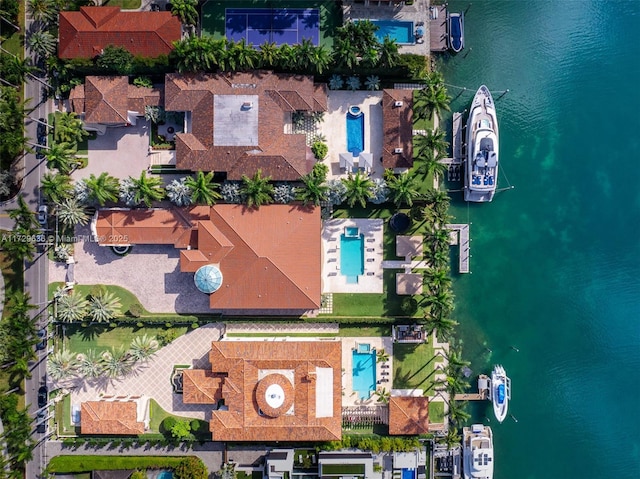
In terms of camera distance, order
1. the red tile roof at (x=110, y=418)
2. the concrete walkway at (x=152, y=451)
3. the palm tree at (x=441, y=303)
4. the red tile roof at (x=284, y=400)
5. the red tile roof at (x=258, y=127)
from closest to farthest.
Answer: the red tile roof at (x=284, y=400) < the palm tree at (x=441, y=303) < the red tile roof at (x=258, y=127) < the red tile roof at (x=110, y=418) < the concrete walkway at (x=152, y=451)

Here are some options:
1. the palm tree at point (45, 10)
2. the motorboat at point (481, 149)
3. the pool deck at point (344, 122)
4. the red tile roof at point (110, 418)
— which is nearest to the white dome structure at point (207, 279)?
the red tile roof at point (110, 418)

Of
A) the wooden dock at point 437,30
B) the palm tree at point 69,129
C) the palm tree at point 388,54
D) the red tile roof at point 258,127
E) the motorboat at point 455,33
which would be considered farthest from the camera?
the motorboat at point 455,33

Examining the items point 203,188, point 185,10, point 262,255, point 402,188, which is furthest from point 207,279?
point 185,10

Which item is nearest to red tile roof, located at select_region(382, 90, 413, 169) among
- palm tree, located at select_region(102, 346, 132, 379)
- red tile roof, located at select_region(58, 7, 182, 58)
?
red tile roof, located at select_region(58, 7, 182, 58)

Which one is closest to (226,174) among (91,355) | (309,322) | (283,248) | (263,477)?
(283,248)

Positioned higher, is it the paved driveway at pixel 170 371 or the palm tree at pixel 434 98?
the palm tree at pixel 434 98

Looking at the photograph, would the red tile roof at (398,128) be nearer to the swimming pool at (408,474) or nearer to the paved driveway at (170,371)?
the paved driveway at (170,371)
